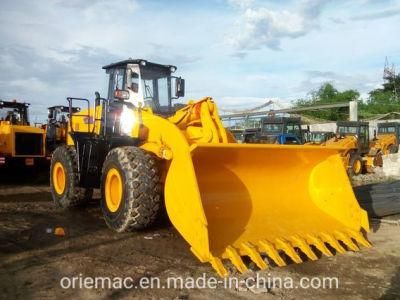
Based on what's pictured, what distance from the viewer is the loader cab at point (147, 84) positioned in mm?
7664

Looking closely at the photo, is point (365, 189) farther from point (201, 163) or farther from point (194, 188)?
point (194, 188)

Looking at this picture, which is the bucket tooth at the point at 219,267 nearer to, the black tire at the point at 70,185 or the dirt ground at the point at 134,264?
the dirt ground at the point at 134,264

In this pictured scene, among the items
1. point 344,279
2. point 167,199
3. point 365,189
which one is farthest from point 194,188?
point 365,189

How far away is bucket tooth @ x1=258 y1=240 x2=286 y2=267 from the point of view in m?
4.99

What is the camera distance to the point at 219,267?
4645 mm

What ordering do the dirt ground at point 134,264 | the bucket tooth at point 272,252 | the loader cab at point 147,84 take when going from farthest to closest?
the loader cab at point 147,84 < the bucket tooth at point 272,252 < the dirt ground at point 134,264

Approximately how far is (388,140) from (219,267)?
21.2 meters

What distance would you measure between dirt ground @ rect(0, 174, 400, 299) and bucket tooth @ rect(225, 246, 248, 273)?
11cm

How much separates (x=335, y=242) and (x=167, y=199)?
2.10 metres

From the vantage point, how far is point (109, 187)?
6582mm

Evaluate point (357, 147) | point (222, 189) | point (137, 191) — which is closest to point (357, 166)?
point (357, 147)

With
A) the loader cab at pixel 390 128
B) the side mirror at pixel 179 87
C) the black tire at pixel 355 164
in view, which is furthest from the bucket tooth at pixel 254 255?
the loader cab at pixel 390 128

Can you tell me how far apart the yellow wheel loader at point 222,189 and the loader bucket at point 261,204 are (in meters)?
0.01

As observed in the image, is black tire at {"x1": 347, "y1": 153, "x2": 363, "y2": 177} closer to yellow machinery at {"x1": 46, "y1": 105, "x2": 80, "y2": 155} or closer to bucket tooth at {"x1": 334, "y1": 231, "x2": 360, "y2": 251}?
yellow machinery at {"x1": 46, "y1": 105, "x2": 80, "y2": 155}
